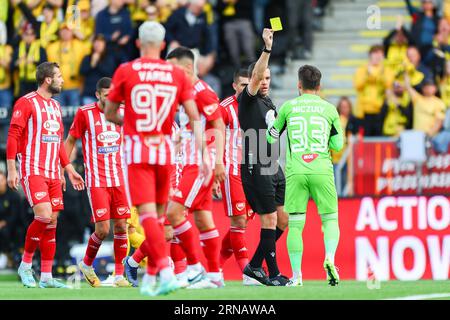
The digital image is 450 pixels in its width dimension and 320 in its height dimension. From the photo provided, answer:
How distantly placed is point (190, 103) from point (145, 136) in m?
0.53

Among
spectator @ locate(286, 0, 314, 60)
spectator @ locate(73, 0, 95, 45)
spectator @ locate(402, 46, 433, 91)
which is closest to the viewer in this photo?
spectator @ locate(402, 46, 433, 91)

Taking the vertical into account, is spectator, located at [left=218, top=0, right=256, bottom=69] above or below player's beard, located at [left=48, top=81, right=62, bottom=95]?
above

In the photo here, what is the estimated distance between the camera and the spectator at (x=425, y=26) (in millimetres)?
22203

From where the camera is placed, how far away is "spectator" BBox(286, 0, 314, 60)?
2427 cm

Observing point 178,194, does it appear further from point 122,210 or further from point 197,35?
point 197,35

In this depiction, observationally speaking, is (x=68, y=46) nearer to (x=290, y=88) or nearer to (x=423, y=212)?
(x=290, y=88)

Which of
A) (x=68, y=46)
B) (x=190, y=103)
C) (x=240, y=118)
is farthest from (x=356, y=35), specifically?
(x=190, y=103)

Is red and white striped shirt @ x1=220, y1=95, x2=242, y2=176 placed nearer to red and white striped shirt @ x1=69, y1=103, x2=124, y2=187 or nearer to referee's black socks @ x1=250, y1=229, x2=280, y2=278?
referee's black socks @ x1=250, y1=229, x2=280, y2=278

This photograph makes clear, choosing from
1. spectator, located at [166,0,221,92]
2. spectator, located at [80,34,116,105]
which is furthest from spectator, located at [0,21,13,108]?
spectator, located at [166,0,221,92]

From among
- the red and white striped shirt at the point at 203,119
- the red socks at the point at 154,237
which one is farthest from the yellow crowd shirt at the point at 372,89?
the red socks at the point at 154,237

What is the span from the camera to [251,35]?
76.5 ft

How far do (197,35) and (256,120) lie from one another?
28.3 feet

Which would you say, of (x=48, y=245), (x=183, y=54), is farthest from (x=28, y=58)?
(x=183, y=54)

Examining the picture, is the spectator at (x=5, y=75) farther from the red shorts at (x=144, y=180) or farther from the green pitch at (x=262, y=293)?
the red shorts at (x=144, y=180)
